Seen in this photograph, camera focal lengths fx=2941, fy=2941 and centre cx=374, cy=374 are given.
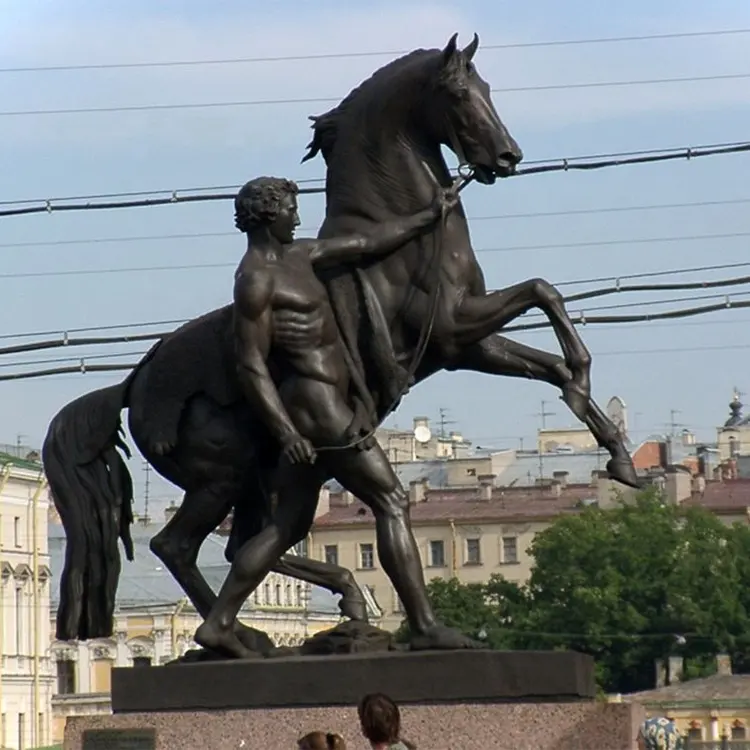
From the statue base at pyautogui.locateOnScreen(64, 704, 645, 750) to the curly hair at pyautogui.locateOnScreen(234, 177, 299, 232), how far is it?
6.57ft

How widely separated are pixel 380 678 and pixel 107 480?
7.06ft

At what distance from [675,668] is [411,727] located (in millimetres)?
72713

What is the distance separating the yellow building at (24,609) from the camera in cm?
7094

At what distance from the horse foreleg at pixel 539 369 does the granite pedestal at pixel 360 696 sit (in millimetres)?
1120

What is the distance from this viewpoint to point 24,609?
72.1m

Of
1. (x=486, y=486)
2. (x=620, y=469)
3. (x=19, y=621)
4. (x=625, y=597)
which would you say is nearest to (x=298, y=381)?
(x=620, y=469)

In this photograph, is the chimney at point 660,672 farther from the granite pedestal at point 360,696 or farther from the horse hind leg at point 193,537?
the granite pedestal at point 360,696

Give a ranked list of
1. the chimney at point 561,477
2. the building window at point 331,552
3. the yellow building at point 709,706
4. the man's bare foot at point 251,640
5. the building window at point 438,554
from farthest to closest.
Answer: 1. the chimney at point 561,477
2. the building window at point 331,552
3. the building window at point 438,554
4. the yellow building at point 709,706
5. the man's bare foot at point 251,640

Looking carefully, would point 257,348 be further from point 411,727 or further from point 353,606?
point 411,727

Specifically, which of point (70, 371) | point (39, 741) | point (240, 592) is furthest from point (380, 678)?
point (39, 741)

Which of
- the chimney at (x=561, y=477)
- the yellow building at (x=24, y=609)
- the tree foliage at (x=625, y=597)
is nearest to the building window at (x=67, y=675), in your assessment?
the yellow building at (x=24, y=609)

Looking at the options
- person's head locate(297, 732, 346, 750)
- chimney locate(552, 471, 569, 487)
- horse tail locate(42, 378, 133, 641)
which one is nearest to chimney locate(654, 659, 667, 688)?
chimney locate(552, 471, 569, 487)

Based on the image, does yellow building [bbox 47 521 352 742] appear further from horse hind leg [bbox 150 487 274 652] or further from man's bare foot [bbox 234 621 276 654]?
man's bare foot [bbox 234 621 276 654]

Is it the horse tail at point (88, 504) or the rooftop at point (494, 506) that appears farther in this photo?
the rooftop at point (494, 506)
